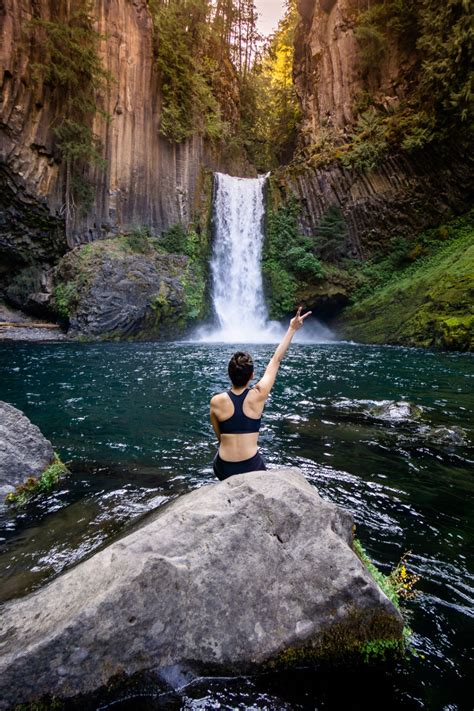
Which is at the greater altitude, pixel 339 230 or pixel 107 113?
pixel 107 113

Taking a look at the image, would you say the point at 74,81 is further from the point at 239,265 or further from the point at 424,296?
the point at 424,296

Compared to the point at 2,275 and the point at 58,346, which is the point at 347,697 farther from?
the point at 2,275

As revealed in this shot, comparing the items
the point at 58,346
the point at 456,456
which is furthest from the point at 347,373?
the point at 58,346

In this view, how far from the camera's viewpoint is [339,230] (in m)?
24.3

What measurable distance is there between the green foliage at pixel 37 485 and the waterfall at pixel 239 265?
56.2ft

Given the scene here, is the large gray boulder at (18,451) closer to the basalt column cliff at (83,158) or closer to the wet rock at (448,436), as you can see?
the wet rock at (448,436)

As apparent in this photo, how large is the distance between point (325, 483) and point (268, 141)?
35233mm

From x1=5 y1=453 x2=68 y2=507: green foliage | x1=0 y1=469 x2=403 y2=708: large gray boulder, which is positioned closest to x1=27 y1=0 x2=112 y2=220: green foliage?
x1=5 y1=453 x2=68 y2=507: green foliage

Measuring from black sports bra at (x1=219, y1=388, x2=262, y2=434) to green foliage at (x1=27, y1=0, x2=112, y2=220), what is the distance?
68.2 feet

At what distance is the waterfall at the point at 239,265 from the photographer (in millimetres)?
23195

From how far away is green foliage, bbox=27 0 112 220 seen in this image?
18.6 meters

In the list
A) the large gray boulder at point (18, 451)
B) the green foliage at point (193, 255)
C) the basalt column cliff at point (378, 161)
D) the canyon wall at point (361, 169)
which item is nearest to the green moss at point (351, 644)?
the large gray boulder at point (18, 451)

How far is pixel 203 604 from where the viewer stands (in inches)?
84.4

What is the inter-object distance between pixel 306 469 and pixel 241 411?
2.34m
